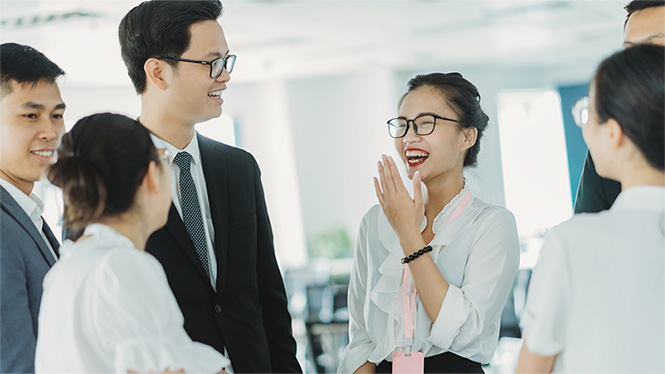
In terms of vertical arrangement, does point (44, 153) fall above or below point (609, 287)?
above

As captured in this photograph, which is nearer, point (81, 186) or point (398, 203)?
point (81, 186)

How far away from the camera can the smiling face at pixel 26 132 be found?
209 cm

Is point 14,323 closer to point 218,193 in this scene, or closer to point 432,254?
point 218,193

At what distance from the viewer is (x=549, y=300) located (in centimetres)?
146

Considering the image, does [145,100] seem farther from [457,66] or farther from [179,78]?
[457,66]

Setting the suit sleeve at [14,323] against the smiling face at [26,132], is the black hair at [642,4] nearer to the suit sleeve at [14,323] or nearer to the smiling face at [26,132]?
the smiling face at [26,132]

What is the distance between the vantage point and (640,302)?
1453mm

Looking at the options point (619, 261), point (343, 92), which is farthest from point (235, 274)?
point (343, 92)

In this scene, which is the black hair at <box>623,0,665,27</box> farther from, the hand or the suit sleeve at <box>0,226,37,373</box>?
the suit sleeve at <box>0,226,37,373</box>

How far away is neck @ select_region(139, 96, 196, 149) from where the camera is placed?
2201 mm

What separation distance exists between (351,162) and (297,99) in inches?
46.9

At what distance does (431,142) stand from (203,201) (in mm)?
680

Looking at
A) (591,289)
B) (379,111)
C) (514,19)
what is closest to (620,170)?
(591,289)

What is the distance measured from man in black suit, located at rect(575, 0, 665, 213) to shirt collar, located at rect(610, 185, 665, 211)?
63 cm
